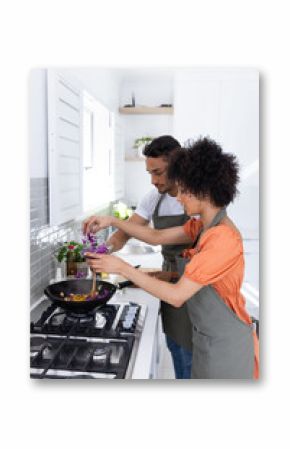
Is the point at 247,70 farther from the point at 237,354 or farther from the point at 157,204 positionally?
the point at 237,354

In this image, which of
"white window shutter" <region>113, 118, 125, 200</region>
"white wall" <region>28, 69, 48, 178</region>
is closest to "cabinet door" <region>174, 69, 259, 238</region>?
"white window shutter" <region>113, 118, 125, 200</region>

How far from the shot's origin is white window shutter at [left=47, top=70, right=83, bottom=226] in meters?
1.35

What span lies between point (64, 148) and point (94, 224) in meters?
0.27

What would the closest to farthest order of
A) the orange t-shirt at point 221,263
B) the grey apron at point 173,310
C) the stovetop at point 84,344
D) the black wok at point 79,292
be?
the orange t-shirt at point 221,263
the stovetop at point 84,344
the black wok at point 79,292
the grey apron at point 173,310

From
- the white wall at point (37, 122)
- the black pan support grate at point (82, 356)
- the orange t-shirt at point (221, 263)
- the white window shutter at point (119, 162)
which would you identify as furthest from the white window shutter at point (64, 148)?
the orange t-shirt at point (221, 263)

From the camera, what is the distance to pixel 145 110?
1.44m

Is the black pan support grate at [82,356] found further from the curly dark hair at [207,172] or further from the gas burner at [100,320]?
the curly dark hair at [207,172]

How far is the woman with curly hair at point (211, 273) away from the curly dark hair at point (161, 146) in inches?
7.4

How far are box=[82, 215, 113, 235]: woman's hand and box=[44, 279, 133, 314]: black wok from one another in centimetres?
17

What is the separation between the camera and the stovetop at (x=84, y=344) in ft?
3.91

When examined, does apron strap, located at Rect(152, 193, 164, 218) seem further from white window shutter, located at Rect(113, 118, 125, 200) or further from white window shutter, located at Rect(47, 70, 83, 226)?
white window shutter, located at Rect(47, 70, 83, 226)

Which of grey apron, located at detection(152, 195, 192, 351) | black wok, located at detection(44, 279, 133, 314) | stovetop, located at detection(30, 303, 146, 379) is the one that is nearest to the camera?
stovetop, located at detection(30, 303, 146, 379)

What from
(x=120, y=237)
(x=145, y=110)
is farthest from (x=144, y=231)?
(x=145, y=110)

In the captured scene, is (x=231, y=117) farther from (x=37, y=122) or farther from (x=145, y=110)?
(x=37, y=122)
